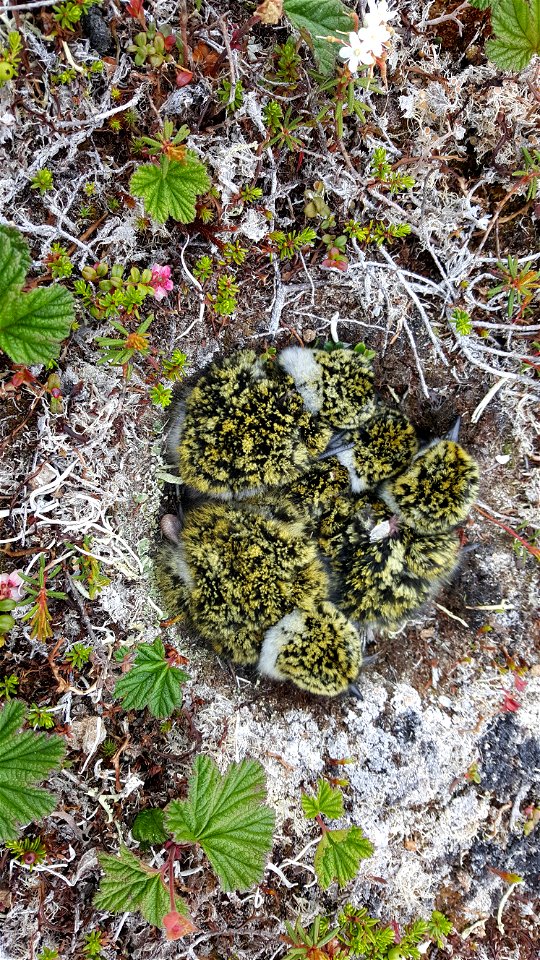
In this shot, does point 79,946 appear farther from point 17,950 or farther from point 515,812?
point 515,812

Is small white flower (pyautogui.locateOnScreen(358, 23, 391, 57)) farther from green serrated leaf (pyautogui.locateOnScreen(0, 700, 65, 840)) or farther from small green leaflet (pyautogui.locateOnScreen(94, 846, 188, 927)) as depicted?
small green leaflet (pyautogui.locateOnScreen(94, 846, 188, 927))

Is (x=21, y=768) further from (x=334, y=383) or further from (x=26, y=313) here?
(x=334, y=383)

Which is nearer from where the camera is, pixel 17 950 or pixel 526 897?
pixel 17 950

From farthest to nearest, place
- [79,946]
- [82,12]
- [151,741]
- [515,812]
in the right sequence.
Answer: [515,812], [151,741], [79,946], [82,12]

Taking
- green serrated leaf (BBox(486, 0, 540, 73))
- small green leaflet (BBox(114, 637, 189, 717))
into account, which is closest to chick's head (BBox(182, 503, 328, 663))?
small green leaflet (BBox(114, 637, 189, 717))

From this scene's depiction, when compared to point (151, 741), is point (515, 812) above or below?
below

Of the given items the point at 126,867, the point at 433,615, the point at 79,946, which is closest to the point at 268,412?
the point at 433,615
